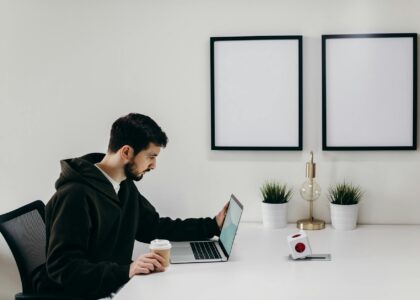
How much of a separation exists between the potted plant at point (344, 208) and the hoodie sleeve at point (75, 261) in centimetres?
110

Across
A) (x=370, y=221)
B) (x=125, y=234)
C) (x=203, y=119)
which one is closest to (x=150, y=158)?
(x=125, y=234)

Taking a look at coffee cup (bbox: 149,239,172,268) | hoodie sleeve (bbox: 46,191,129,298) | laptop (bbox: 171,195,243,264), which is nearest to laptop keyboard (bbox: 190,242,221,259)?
laptop (bbox: 171,195,243,264)

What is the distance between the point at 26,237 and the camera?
2.33 meters

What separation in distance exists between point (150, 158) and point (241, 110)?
0.70 metres

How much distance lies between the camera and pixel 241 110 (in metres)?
2.78

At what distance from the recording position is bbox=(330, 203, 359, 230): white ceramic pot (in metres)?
2.58

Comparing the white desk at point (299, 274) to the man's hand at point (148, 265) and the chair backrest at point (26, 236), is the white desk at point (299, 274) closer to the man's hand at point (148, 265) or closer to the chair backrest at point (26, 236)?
the man's hand at point (148, 265)

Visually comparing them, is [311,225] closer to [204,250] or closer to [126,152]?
[204,250]

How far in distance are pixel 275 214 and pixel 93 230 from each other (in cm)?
93

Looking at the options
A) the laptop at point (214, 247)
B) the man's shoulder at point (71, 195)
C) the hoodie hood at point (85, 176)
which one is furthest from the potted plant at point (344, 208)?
the man's shoulder at point (71, 195)

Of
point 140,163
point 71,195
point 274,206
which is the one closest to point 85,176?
point 71,195

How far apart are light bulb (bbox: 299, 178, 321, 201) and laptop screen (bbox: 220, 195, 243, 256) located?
46 cm

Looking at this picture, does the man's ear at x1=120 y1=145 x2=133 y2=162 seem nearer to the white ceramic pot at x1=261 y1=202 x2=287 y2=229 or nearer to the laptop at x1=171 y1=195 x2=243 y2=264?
the laptop at x1=171 y1=195 x2=243 y2=264

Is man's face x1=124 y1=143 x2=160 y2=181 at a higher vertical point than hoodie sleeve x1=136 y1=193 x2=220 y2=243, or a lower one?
higher
